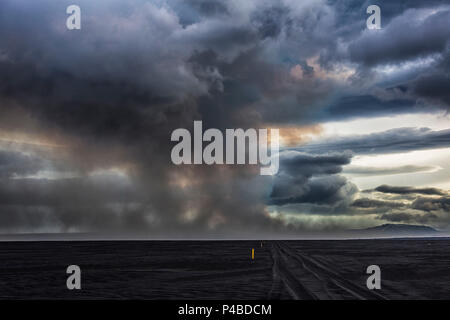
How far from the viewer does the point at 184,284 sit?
30.6 meters
